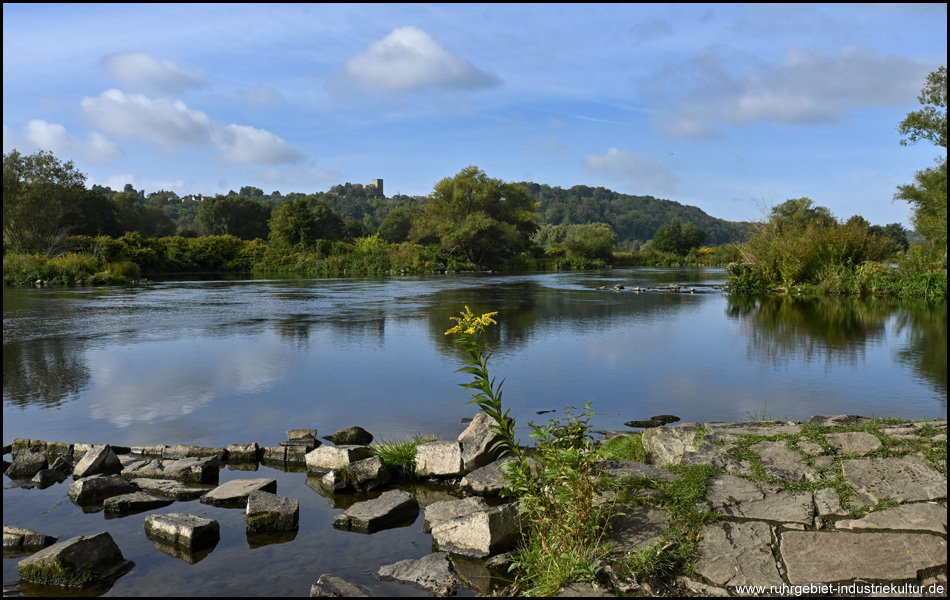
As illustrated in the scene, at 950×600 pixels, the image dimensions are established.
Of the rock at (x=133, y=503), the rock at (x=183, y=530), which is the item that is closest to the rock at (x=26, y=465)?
the rock at (x=133, y=503)

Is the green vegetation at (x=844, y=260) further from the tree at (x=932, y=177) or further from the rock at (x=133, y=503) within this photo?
the rock at (x=133, y=503)

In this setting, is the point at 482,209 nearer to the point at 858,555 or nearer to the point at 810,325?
the point at 810,325

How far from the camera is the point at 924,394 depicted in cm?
898

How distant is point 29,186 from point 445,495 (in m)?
60.3

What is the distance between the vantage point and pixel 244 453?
A: 672 centimetres

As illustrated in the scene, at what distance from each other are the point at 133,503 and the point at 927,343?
14.8 meters

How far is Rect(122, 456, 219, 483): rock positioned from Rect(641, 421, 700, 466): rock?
412 centimetres

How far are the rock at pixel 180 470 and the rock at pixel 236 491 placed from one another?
0.43 meters

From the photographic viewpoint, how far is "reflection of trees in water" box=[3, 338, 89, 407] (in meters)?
9.33

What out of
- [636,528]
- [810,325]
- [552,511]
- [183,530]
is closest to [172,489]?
[183,530]

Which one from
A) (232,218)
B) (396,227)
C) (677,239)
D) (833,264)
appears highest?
(232,218)

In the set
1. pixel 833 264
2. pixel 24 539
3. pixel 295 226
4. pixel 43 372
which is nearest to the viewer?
pixel 24 539

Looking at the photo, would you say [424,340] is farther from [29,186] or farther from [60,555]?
[29,186]

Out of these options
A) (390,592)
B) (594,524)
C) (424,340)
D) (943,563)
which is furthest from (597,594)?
(424,340)
